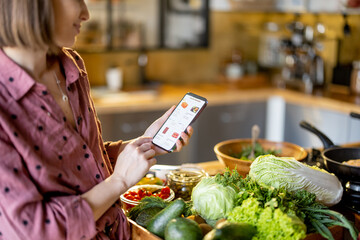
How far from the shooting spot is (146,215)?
4.73 feet

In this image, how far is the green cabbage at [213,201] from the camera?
54.7 inches

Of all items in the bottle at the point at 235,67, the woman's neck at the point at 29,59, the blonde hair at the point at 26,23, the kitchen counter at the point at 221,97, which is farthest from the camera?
the bottle at the point at 235,67

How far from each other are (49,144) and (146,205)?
16.5 inches

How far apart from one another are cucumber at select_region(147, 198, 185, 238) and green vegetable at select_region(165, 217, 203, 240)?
6cm

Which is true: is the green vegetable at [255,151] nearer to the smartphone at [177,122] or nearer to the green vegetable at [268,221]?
the smartphone at [177,122]

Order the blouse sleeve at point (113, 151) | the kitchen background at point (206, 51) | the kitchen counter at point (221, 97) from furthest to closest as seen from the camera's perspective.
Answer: the kitchen background at point (206, 51), the kitchen counter at point (221, 97), the blouse sleeve at point (113, 151)

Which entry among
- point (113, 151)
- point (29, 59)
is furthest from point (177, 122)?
point (29, 59)

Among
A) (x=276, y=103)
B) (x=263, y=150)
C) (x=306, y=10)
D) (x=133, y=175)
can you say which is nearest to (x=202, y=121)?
(x=276, y=103)

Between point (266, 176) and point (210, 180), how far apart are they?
0.67 ft

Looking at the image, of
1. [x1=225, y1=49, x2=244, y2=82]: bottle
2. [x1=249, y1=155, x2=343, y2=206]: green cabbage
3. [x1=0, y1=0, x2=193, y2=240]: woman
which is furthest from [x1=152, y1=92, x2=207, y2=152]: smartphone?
[x1=225, y1=49, x2=244, y2=82]: bottle

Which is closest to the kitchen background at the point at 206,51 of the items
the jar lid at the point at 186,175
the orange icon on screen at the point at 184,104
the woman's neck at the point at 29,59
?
the jar lid at the point at 186,175

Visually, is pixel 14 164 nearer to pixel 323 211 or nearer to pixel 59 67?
pixel 59 67

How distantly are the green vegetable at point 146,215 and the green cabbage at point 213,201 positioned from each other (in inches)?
5.1

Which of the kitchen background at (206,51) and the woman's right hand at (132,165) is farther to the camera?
the kitchen background at (206,51)
